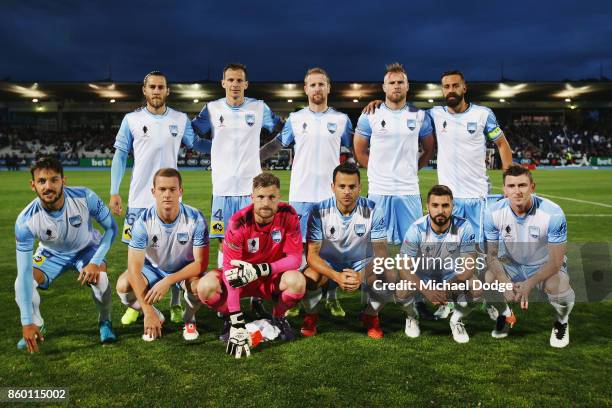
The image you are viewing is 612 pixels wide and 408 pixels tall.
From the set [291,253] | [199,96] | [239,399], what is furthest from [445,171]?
[199,96]

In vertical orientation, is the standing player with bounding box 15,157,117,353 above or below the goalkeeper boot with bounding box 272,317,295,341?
above

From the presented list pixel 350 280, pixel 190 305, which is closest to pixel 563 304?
pixel 350 280

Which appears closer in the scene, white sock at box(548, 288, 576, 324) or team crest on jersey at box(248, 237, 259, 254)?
white sock at box(548, 288, 576, 324)

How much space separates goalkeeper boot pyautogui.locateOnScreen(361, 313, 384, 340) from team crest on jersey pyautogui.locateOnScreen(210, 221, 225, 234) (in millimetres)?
1545

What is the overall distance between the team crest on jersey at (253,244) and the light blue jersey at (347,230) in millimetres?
471

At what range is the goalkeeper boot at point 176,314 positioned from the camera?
13.7 feet

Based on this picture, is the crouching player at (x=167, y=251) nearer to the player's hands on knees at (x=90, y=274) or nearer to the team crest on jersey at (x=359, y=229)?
the player's hands on knees at (x=90, y=274)

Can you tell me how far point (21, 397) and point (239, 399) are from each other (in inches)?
47.3

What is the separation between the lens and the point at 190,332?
3748 mm

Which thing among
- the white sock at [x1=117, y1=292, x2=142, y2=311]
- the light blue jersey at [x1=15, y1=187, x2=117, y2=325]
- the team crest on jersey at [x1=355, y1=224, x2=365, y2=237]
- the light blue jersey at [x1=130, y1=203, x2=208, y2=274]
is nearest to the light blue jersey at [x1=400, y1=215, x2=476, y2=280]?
the team crest on jersey at [x1=355, y1=224, x2=365, y2=237]

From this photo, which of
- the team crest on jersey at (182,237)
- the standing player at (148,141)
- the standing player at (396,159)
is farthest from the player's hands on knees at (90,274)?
the standing player at (396,159)

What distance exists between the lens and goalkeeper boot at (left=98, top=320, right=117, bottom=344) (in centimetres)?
364

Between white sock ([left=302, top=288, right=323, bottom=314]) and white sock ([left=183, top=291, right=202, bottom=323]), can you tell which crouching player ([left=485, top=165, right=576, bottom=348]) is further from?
white sock ([left=183, top=291, right=202, bottom=323])

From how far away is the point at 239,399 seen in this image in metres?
2.73
